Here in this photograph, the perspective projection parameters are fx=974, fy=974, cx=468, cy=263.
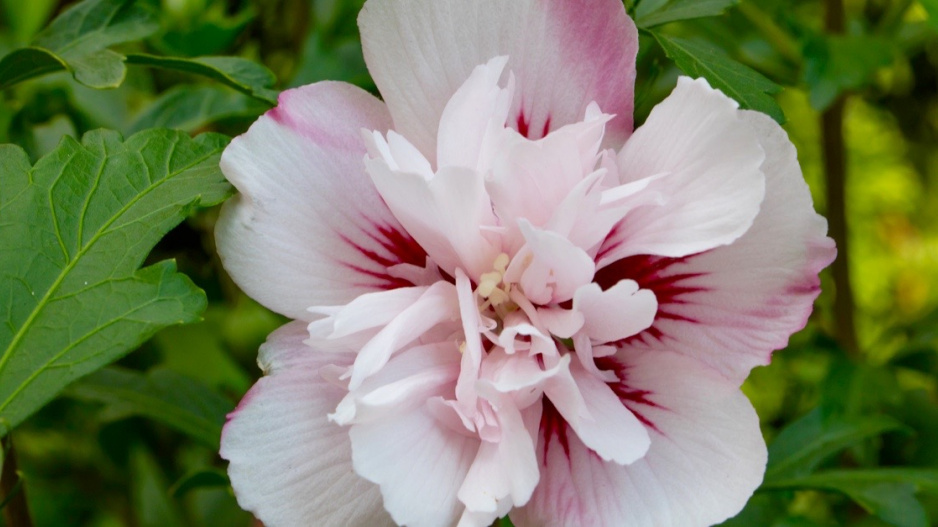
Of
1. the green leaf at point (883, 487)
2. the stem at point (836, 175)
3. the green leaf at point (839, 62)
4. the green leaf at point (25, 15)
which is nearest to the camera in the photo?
the green leaf at point (883, 487)

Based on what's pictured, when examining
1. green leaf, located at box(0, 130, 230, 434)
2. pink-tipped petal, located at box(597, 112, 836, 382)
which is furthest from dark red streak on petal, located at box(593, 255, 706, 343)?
green leaf, located at box(0, 130, 230, 434)

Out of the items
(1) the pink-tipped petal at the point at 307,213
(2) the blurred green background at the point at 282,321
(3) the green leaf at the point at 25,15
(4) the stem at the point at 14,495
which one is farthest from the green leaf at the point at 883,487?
(3) the green leaf at the point at 25,15

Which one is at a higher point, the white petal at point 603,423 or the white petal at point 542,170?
the white petal at point 542,170

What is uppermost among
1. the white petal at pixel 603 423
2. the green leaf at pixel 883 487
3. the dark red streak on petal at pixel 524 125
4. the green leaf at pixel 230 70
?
the green leaf at pixel 230 70

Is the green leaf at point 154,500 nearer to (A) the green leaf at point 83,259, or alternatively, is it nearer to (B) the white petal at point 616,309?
(A) the green leaf at point 83,259

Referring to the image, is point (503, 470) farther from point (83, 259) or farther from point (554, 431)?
→ point (83, 259)

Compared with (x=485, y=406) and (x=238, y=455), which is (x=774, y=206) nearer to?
(x=485, y=406)
